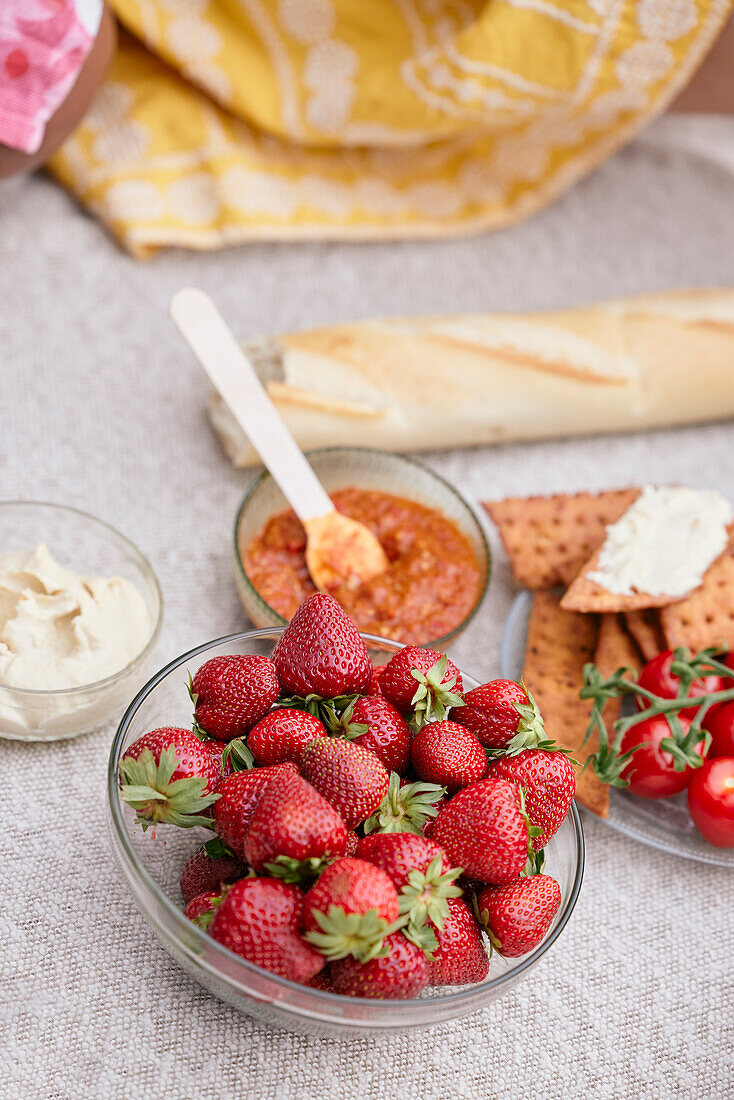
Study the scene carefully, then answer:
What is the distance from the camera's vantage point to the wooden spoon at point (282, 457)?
1512 mm

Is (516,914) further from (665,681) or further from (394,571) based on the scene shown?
(394,571)

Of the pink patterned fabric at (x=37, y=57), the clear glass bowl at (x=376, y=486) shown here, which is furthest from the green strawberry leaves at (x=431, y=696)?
the pink patterned fabric at (x=37, y=57)

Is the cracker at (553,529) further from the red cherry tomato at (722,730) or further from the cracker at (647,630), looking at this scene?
the red cherry tomato at (722,730)

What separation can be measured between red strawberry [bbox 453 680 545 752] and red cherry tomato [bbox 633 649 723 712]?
1.15ft

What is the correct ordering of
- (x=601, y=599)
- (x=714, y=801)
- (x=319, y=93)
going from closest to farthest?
(x=714, y=801) → (x=601, y=599) → (x=319, y=93)

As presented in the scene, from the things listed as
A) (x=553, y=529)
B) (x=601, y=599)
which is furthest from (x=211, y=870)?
(x=553, y=529)

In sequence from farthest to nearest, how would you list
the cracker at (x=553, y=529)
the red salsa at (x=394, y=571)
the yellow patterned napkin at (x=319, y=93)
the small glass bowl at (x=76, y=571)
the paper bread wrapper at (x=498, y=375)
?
the yellow patterned napkin at (x=319, y=93)
the paper bread wrapper at (x=498, y=375)
the cracker at (x=553, y=529)
the red salsa at (x=394, y=571)
the small glass bowl at (x=76, y=571)

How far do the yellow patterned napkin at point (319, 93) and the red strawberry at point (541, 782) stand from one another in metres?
1.37

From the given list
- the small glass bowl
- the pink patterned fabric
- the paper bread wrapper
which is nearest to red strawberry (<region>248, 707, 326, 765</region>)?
the small glass bowl

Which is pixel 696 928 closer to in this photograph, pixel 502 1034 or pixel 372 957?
pixel 502 1034

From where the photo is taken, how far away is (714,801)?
1281 mm

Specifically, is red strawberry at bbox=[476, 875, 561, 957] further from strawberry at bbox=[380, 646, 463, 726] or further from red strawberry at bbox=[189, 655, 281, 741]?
red strawberry at bbox=[189, 655, 281, 741]

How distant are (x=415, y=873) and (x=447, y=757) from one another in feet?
0.45

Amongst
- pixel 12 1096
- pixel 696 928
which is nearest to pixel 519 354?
pixel 696 928
